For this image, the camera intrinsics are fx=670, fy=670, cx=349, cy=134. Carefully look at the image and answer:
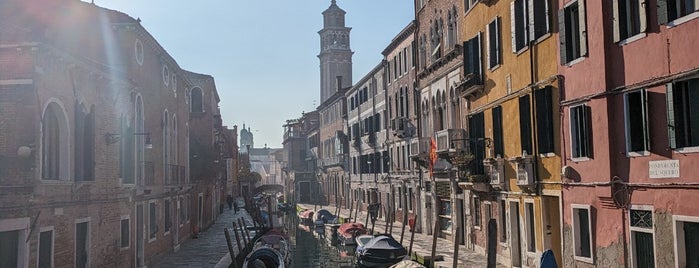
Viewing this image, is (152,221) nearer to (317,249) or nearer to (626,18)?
(317,249)

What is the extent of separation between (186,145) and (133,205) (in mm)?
11577

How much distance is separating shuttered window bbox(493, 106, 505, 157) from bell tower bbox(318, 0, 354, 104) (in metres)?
63.2

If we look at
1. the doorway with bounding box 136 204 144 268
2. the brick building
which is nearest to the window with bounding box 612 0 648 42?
the brick building

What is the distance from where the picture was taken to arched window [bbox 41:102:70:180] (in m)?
13.6

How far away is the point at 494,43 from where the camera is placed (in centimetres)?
1886

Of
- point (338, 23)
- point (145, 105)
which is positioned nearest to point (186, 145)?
point (145, 105)

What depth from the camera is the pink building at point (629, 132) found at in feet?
34.4

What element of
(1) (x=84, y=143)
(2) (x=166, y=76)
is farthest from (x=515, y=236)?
(2) (x=166, y=76)

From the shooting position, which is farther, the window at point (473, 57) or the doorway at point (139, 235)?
the doorway at point (139, 235)

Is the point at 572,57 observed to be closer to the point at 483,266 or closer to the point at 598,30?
the point at 598,30

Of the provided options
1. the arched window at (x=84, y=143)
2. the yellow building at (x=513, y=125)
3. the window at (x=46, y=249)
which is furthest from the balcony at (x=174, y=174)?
the window at (x=46, y=249)

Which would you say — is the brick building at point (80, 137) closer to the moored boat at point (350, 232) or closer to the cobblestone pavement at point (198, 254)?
the cobblestone pavement at point (198, 254)

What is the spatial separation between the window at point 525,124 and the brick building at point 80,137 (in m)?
10.3

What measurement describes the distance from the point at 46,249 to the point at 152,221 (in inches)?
369
